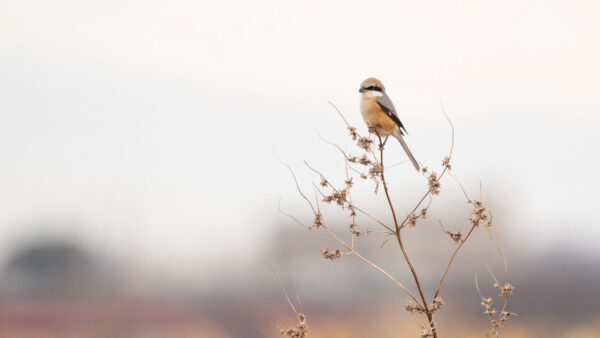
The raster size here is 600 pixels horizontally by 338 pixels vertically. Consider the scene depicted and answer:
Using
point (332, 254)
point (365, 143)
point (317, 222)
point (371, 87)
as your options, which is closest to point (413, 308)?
point (332, 254)

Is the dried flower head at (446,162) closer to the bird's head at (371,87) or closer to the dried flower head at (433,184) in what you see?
the dried flower head at (433,184)

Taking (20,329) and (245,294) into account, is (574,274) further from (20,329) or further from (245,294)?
(20,329)

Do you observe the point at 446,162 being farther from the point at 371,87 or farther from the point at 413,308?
the point at 371,87

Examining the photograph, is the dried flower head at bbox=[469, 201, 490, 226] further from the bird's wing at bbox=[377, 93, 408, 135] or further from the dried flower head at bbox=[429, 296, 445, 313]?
the bird's wing at bbox=[377, 93, 408, 135]

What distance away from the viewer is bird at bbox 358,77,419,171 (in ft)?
15.3

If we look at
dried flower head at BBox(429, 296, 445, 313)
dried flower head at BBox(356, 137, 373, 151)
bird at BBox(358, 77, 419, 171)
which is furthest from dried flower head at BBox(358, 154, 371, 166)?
bird at BBox(358, 77, 419, 171)

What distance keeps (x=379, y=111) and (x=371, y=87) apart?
211mm

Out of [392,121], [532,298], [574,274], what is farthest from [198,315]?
[392,121]

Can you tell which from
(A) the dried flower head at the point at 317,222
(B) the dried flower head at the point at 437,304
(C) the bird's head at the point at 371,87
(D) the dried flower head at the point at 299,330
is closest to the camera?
(B) the dried flower head at the point at 437,304

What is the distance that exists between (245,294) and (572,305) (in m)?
17.9

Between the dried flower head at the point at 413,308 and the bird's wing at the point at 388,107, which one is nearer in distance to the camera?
the dried flower head at the point at 413,308

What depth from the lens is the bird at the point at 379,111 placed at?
467cm

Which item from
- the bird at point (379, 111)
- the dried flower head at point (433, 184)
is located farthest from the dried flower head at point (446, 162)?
the bird at point (379, 111)

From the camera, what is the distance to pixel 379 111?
4.75 meters
